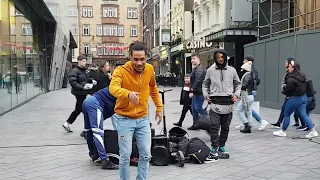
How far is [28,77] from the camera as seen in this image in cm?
2142

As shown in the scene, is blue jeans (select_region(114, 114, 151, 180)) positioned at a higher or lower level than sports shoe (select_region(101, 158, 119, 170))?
higher

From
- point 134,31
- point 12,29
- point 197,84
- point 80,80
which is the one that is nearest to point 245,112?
point 197,84

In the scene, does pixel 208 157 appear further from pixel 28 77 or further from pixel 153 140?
pixel 28 77

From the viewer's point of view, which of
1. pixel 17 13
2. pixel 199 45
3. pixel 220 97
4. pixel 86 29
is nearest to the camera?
pixel 220 97

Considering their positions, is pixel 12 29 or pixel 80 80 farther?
pixel 12 29

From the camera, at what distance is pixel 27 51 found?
21.6m

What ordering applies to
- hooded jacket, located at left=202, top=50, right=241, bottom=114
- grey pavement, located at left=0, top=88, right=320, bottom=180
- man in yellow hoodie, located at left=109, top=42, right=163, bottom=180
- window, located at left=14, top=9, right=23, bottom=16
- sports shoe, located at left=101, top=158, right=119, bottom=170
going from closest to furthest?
man in yellow hoodie, located at left=109, top=42, right=163, bottom=180
grey pavement, located at left=0, top=88, right=320, bottom=180
sports shoe, located at left=101, top=158, right=119, bottom=170
hooded jacket, located at left=202, top=50, right=241, bottom=114
window, located at left=14, top=9, right=23, bottom=16

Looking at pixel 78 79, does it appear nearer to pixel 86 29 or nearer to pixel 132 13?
pixel 86 29

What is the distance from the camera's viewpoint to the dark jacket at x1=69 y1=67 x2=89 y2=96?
8492mm

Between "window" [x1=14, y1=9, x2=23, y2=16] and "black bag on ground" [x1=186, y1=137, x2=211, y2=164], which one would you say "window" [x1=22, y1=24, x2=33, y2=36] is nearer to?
"window" [x1=14, y1=9, x2=23, y2=16]

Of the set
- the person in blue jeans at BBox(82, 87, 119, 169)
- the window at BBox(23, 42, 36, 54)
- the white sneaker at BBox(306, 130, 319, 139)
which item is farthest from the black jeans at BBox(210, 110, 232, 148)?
the window at BBox(23, 42, 36, 54)

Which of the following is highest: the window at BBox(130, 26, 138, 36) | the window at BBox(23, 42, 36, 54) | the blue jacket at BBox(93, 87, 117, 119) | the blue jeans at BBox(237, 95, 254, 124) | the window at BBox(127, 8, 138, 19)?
the window at BBox(127, 8, 138, 19)

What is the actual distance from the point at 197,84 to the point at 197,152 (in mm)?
3187

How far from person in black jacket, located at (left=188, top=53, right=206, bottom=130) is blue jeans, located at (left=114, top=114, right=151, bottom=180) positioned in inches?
188
